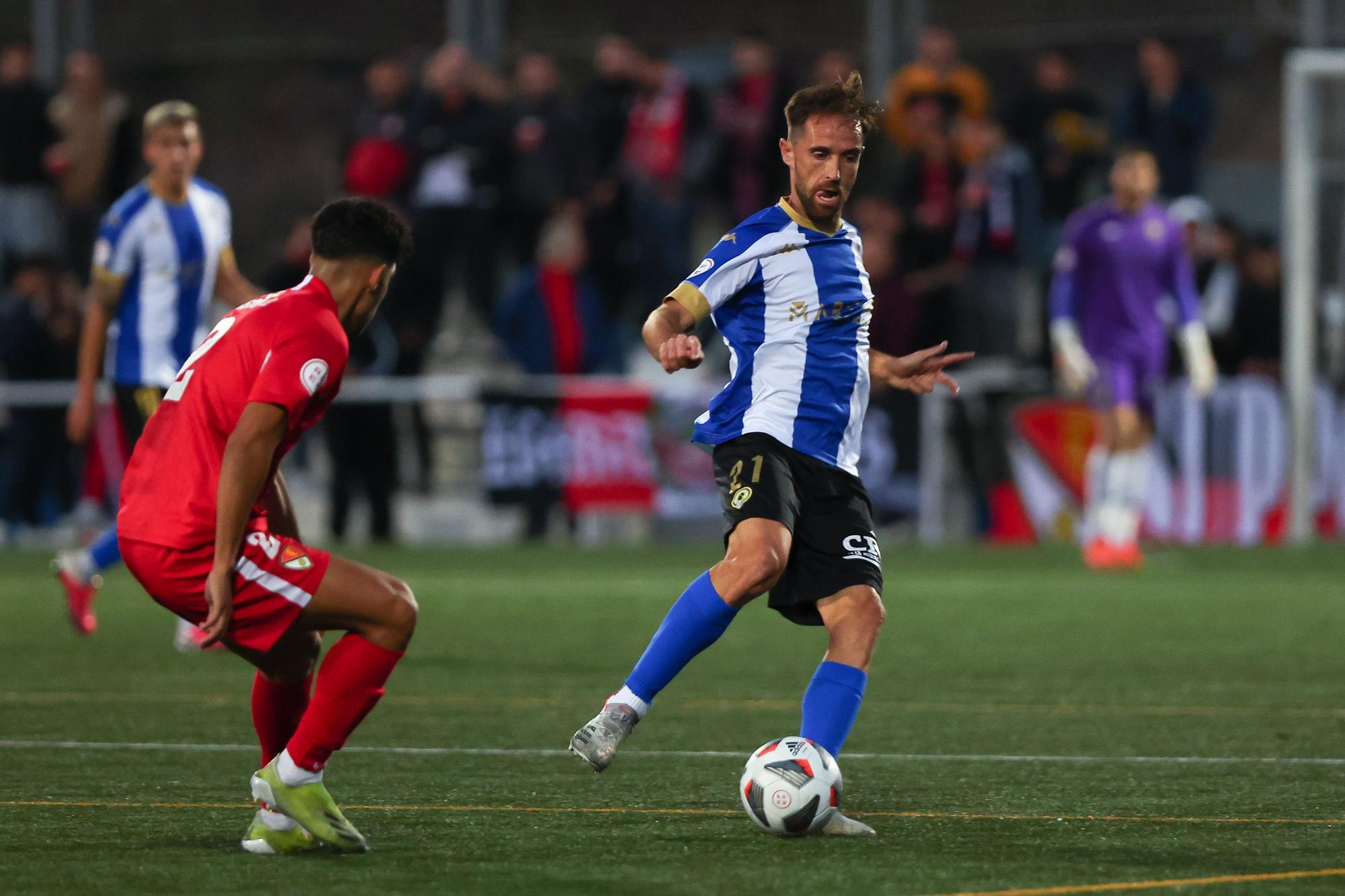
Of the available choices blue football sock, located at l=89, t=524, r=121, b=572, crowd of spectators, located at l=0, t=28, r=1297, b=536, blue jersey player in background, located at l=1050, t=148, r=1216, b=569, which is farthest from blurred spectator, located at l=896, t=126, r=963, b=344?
blue football sock, located at l=89, t=524, r=121, b=572

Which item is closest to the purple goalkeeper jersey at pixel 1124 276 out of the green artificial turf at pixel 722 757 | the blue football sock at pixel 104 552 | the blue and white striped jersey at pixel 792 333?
the green artificial turf at pixel 722 757

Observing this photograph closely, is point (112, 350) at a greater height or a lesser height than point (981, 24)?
lesser

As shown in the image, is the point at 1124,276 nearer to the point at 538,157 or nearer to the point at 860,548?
the point at 538,157

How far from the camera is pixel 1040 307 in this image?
53.5 ft

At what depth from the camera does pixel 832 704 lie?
5500 mm

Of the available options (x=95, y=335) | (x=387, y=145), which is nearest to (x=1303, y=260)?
(x=387, y=145)

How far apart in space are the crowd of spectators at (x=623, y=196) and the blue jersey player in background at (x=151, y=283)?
6.84 m

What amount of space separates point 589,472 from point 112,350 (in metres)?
7.23

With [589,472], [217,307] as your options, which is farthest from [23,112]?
[589,472]

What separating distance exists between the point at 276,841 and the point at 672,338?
148 centimetres

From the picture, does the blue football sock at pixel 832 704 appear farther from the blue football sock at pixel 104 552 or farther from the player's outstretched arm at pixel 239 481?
the blue football sock at pixel 104 552

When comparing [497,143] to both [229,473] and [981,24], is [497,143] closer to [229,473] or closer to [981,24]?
[981,24]

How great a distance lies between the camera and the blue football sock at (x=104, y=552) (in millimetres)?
8867

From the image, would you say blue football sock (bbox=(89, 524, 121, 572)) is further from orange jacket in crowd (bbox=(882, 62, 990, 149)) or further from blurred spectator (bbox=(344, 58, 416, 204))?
orange jacket in crowd (bbox=(882, 62, 990, 149))
